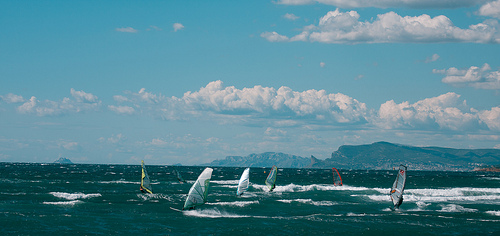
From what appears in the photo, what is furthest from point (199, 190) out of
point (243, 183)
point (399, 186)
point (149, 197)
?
point (243, 183)

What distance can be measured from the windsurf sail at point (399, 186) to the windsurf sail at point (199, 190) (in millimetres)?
15138

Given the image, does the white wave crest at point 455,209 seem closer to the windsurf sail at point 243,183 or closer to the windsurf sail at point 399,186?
the windsurf sail at point 399,186

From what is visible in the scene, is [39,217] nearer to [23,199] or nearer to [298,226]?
[23,199]

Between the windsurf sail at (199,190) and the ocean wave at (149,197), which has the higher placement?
the windsurf sail at (199,190)

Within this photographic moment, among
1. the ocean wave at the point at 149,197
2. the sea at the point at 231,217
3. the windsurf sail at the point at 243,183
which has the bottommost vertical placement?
the sea at the point at 231,217

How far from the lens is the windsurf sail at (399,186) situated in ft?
131

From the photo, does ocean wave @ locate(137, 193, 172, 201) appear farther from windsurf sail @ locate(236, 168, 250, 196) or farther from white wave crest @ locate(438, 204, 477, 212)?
white wave crest @ locate(438, 204, 477, 212)

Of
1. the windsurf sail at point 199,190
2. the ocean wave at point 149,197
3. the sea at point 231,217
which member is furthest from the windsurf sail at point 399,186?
the ocean wave at point 149,197

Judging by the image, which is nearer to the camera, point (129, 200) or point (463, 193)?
point (129, 200)

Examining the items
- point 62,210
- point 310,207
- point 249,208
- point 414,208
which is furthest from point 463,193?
point 62,210

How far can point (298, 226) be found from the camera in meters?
36.4

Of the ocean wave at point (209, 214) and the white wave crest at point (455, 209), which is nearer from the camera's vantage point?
the ocean wave at point (209, 214)

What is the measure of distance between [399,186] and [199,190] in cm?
1634

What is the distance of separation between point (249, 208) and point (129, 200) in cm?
1319
